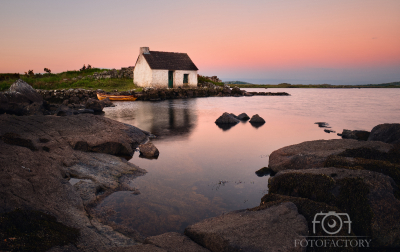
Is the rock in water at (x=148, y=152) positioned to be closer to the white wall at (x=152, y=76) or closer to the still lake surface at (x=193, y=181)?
the still lake surface at (x=193, y=181)

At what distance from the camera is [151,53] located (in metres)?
44.7

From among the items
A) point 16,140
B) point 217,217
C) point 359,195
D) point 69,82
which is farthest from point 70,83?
point 359,195

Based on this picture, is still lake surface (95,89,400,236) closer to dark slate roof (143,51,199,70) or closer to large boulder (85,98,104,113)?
large boulder (85,98,104,113)

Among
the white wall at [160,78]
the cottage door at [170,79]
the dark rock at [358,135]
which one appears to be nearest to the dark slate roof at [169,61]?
the white wall at [160,78]

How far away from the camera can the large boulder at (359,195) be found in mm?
3992

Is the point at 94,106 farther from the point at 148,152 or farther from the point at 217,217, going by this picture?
the point at 217,217

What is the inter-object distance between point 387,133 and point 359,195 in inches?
264

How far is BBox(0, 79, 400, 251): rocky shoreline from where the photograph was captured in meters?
3.49

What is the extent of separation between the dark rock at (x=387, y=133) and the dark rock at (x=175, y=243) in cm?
864

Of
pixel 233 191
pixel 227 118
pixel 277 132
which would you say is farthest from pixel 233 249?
pixel 227 118

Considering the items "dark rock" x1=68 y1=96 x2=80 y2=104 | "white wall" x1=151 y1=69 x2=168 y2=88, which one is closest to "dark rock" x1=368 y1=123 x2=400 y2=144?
"dark rock" x1=68 y1=96 x2=80 y2=104

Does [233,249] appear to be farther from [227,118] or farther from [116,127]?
[227,118]

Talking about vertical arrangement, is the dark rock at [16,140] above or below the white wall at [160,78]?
below

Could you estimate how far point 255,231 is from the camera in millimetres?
3664
